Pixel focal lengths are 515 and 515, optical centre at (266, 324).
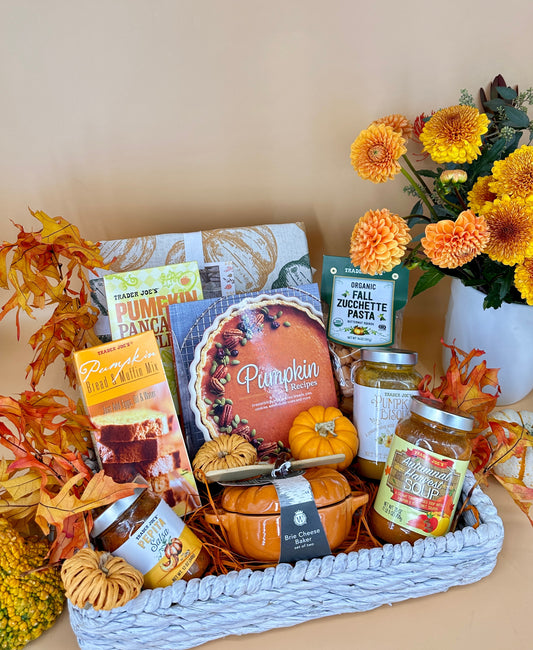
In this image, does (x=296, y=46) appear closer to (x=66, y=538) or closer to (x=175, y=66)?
(x=175, y=66)

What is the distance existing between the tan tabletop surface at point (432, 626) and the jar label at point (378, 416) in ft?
0.81

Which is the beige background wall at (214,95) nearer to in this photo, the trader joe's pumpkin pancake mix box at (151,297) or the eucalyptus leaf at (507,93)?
the eucalyptus leaf at (507,93)

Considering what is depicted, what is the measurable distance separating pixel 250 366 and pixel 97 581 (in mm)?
458

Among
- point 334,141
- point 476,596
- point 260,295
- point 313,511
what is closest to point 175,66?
point 334,141

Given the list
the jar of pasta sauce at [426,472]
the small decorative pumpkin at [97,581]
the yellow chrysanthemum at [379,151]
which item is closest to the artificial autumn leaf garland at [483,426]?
the jar of pasta sauce at [426,472]

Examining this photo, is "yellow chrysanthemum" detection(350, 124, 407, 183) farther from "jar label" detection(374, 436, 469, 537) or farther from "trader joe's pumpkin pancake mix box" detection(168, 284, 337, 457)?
"jar label" detection(374, 436, 469, 537)

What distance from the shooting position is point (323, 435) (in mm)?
929

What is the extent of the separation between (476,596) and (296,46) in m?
1.07

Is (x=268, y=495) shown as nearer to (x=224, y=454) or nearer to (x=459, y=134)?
(x=224, y=454)

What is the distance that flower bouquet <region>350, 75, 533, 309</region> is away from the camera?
84 cm

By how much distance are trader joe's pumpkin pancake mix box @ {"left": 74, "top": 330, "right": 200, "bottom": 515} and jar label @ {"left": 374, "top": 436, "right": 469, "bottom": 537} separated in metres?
0.33

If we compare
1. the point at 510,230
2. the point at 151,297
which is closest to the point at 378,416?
the point at 510,230

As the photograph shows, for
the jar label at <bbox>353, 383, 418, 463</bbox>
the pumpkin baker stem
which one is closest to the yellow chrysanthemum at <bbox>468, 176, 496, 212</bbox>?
the jar label at <bbox>353, 383, 418, 463</bbox>

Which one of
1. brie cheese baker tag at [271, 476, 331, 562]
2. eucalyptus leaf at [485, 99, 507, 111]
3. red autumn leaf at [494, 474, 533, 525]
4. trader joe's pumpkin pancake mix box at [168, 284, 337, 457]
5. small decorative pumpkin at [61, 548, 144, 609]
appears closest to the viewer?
small decorative pumpkin at [61, 548, 144, 609]
